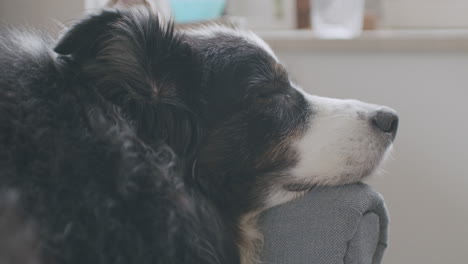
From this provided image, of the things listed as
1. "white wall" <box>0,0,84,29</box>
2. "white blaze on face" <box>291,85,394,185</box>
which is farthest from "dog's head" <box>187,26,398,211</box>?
"white wall" <box>0,0,84,29</box>

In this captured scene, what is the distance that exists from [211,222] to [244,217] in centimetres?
10

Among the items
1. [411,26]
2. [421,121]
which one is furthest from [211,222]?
[411,26]

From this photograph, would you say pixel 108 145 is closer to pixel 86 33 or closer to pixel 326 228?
pixel 86 33

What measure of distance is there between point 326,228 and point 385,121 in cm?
28

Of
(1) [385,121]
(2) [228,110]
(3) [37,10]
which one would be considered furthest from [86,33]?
(3) [37,10]

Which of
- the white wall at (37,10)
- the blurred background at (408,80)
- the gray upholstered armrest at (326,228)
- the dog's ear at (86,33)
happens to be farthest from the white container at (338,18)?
the dog's ear at (86,33)

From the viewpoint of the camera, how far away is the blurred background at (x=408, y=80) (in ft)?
6.98

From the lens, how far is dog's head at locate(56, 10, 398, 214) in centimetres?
98

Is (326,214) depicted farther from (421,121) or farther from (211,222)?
(421,121)

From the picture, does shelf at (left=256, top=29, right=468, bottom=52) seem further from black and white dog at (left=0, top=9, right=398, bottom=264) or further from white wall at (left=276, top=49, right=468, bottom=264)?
black and white dog at (left=0, top=9, right=398, bottom=264)

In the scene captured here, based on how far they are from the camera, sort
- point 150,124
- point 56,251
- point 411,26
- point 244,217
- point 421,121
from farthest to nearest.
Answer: point 411,26 → point 421,121 → point 244,217 → point 150,124 → point 56,251

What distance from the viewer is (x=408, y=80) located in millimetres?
2199

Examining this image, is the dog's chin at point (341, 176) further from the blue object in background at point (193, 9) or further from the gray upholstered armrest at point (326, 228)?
the blue object in background at point (193, 9)

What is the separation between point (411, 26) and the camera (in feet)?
7.71
